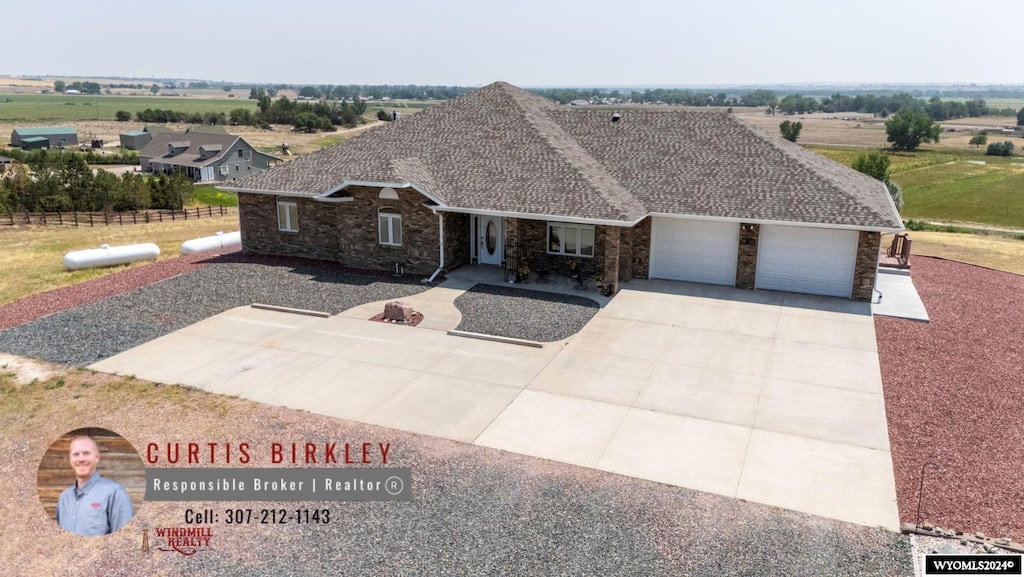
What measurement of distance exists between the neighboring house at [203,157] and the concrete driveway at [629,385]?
216ft

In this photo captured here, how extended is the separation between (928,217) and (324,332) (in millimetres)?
48429

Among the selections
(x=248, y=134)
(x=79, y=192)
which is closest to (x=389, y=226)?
(x=79, y=192)

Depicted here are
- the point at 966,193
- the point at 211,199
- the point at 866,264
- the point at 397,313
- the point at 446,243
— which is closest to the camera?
the point at 397,313

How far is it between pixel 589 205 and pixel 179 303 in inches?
499

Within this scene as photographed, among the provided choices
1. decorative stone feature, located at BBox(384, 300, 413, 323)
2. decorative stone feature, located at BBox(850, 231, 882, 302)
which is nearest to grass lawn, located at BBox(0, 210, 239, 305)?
decorative stone feature, located at BBox(384, 300, 413, 323)

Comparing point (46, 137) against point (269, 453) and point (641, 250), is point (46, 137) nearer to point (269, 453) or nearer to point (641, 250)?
point (641, 250)

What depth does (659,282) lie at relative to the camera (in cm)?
2334

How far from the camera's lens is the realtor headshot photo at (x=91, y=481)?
8.78m

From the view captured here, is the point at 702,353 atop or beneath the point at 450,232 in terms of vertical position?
beneath

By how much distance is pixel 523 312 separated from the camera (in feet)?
63.9

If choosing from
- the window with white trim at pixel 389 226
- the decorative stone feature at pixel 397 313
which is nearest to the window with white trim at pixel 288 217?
the window with white trim at pixel 389 226

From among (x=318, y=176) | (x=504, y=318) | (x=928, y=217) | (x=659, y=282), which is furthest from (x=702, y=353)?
Result: (x=928, y=217)

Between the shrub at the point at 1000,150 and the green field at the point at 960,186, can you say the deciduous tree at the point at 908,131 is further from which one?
the shrub at the point at 1000,150

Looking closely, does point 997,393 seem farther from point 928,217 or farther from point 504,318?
point 928,217
